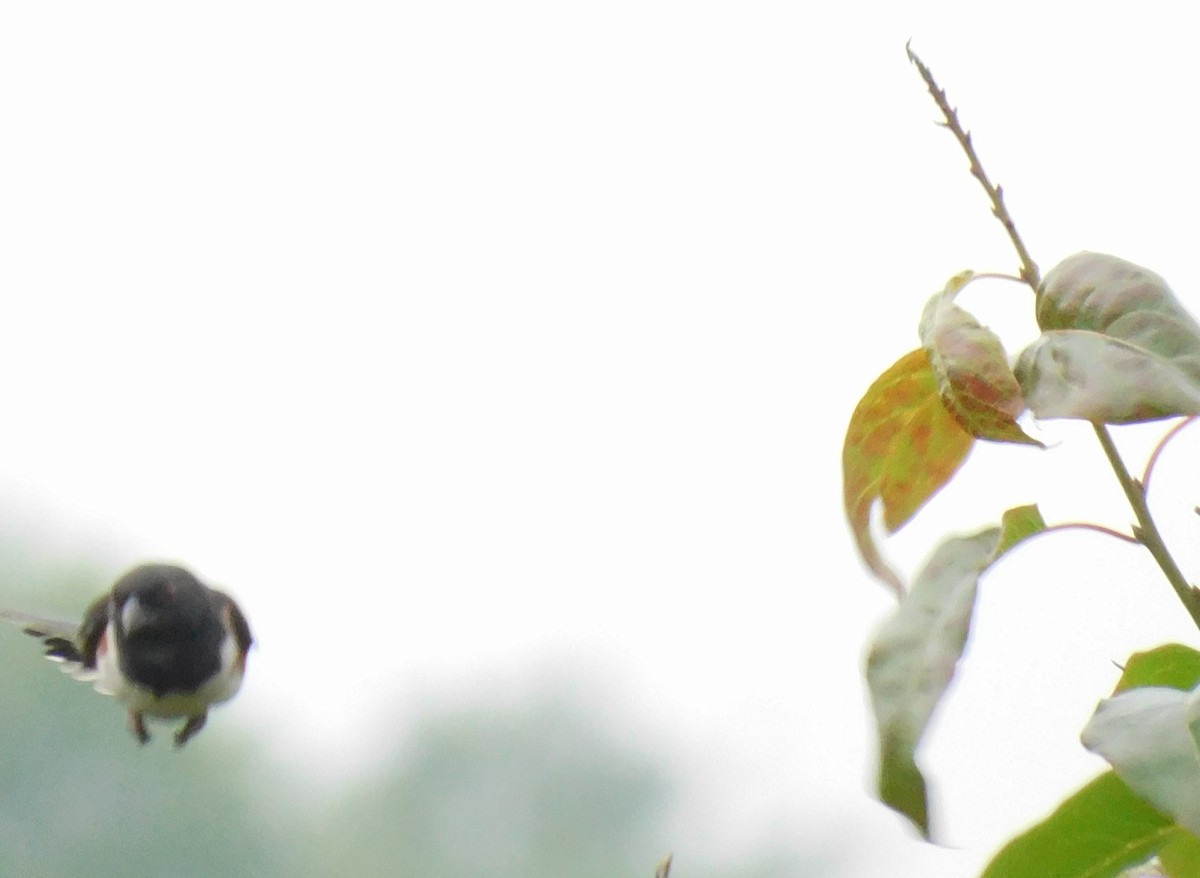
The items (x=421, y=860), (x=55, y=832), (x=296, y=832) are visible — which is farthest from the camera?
(x=296, y=832)

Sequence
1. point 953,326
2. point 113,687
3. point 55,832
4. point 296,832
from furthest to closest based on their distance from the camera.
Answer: point 296,832 → point 55,832 → point 113,687 → point 953,326

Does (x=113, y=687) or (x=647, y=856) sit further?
(x=647, y=856)

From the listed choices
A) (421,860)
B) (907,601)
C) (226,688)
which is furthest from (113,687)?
(421,860)

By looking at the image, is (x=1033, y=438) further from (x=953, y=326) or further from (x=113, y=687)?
(x=113, y=687)

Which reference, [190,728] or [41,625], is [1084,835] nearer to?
[190,728]

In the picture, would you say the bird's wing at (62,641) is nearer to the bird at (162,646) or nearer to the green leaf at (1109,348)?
the bird at (162,646)

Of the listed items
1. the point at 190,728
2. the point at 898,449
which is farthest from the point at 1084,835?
the point at 190,728

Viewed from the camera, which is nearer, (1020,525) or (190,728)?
(1020,525)
